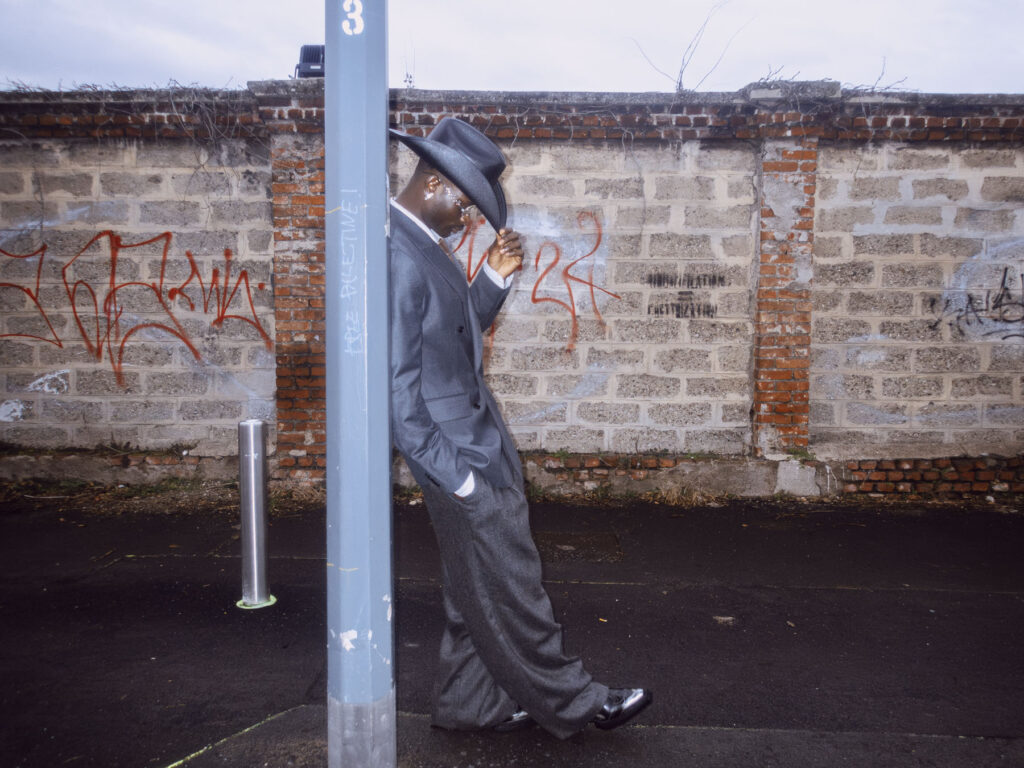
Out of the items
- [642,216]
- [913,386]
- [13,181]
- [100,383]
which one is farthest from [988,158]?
[13,181]

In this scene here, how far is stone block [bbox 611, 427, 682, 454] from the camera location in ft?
20.4

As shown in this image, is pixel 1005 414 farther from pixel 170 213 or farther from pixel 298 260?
pixel 170 213

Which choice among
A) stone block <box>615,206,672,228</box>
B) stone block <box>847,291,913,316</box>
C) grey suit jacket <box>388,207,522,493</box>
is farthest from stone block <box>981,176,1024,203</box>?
grey suit jacket <box>388,207,522,493</box>

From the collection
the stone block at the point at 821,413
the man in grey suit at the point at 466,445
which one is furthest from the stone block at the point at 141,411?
the stone block at the point at 821,413

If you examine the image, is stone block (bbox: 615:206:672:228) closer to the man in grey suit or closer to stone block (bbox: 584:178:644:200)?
stone block (bbox: 584:178:644:200)

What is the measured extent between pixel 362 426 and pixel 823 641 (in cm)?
286

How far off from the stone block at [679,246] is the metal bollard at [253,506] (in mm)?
3694

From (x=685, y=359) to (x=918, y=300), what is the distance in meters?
2.02

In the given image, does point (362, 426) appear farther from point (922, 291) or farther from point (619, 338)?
point (922, 291)

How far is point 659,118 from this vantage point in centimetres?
596

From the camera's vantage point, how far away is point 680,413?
6211 mm

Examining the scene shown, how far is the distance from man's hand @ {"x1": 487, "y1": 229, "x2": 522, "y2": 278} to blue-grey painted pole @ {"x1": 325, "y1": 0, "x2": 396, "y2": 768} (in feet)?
2.72

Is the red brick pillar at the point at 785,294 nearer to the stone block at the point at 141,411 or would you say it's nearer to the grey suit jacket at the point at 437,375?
the grey suit jacket at the point at 437,375

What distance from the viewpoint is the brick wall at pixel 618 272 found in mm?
5957
